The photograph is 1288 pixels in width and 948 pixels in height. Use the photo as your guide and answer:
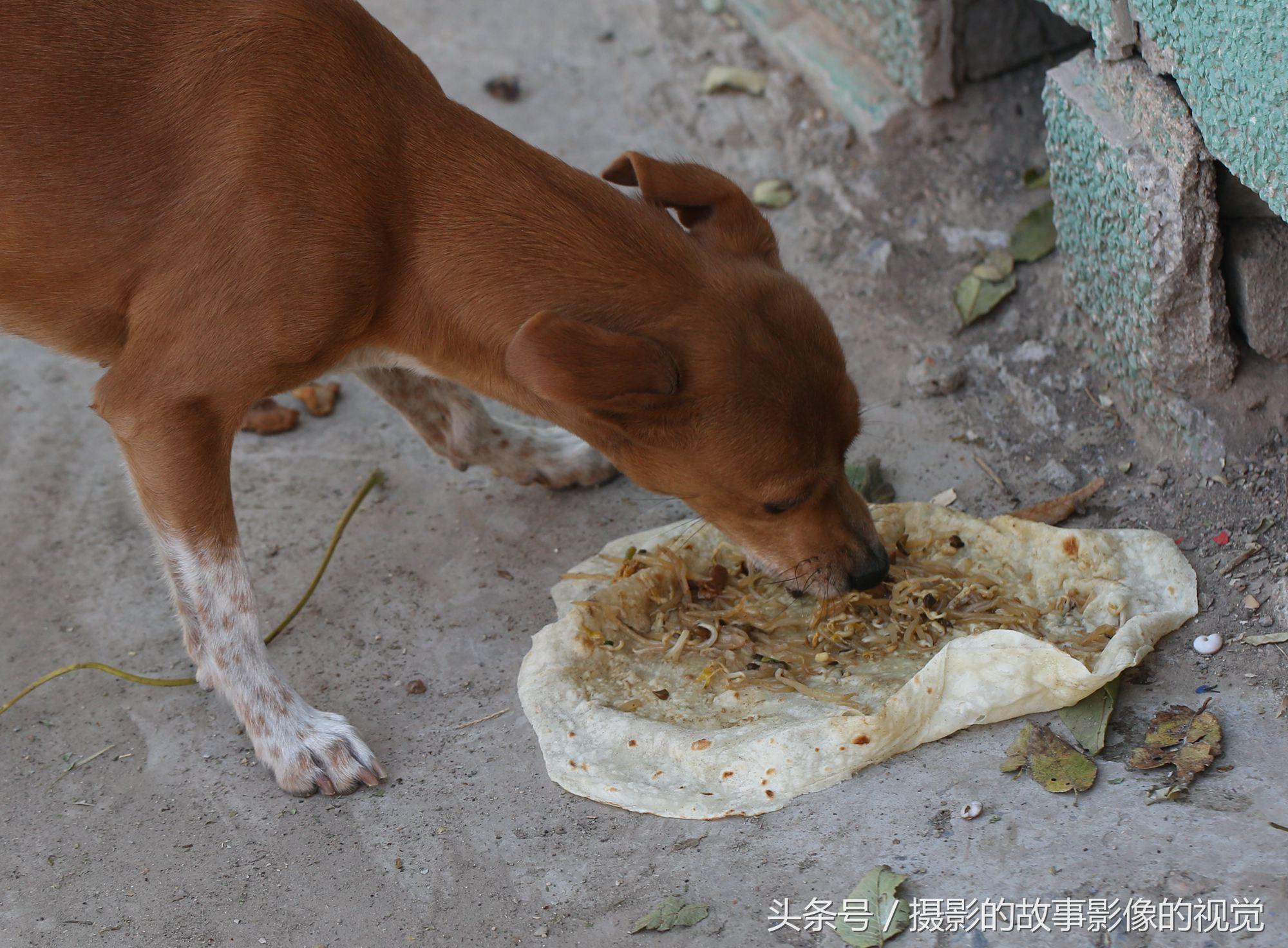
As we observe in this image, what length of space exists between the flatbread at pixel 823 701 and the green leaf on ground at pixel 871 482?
33 centimetres

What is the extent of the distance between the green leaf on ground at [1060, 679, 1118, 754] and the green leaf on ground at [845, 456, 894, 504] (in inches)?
54.4

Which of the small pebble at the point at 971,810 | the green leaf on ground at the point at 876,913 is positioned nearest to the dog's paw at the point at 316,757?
the green leaf on ground at the point at 876,913

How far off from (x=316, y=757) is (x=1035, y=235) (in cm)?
376

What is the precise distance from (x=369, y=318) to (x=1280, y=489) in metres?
3.03

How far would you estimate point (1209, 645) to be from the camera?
384 centimetres

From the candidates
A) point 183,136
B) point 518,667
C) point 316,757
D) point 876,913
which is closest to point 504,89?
point 183,136

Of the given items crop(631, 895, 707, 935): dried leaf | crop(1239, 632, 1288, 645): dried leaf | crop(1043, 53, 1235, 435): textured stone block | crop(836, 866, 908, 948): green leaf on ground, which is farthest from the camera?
crop(1043, 53, 1235, 435): textured stone block

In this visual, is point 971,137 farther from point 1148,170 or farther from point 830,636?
point 830,636

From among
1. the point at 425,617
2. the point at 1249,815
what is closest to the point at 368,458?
the point at 425,617

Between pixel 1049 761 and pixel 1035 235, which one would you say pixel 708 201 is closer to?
pixel 1049 761

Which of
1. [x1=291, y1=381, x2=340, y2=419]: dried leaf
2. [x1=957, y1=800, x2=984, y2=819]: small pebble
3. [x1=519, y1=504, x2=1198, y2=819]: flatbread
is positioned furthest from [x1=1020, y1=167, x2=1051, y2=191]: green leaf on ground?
[x1=957, y1=800, x2=984, y2=819]: small pebble

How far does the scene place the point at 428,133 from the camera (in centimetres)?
390

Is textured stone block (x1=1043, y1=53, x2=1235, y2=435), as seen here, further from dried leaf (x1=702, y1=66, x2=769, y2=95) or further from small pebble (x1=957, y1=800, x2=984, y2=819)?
dried leaf (x1=702, y1=66, x2=769, y2=95)

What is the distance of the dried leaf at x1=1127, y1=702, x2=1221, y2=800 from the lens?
3.40m
